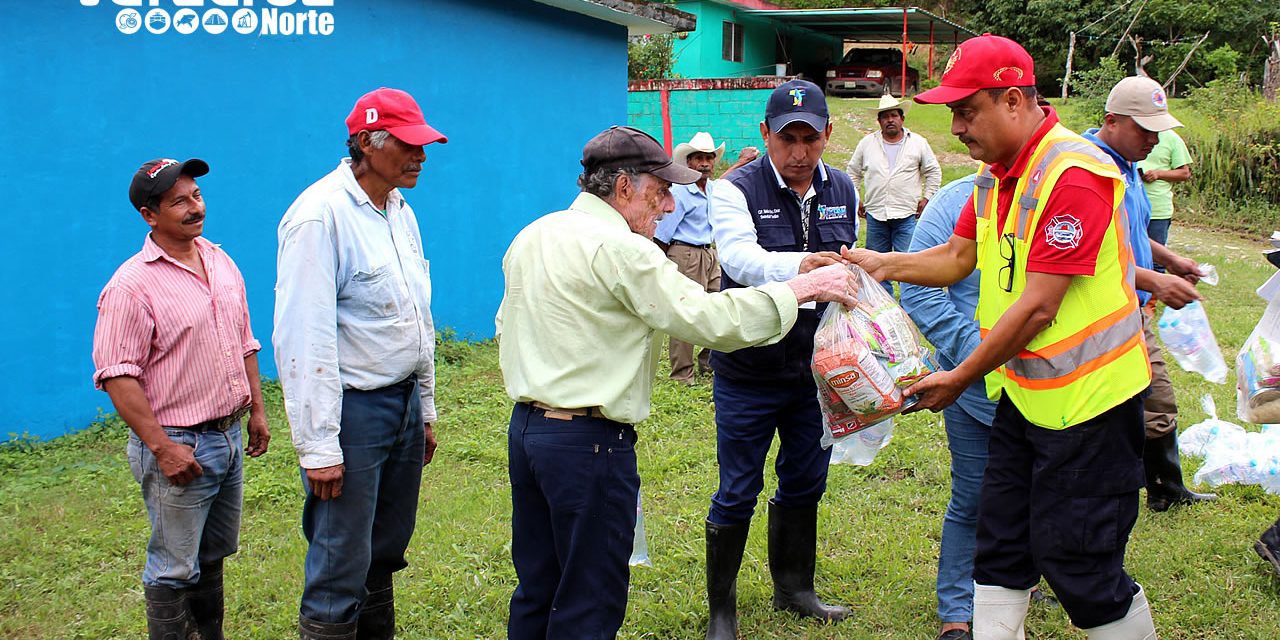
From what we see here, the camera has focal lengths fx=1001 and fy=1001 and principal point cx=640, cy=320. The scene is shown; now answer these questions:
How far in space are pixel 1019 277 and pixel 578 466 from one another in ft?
4.57

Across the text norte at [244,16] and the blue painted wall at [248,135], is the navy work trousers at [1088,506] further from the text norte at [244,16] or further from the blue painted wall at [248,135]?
the text norte at [244,16]

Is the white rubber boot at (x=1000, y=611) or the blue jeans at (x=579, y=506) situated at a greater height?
the blue jeans at (x=579, y=506)

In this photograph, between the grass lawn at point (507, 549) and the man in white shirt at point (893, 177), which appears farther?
the man in white shirt at point (893, 177)

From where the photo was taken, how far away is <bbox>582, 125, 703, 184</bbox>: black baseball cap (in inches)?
117

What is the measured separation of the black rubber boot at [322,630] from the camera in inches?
128

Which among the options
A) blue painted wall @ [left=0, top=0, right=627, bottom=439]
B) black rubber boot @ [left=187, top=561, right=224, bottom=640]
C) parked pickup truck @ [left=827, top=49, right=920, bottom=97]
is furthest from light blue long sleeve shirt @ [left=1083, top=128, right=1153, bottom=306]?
parked pickup truck @ [left=827, top=49, right=920, bottom=97]

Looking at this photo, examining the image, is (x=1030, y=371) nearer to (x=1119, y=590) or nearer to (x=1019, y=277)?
(x=1019, y=277)

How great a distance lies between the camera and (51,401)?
6238mm

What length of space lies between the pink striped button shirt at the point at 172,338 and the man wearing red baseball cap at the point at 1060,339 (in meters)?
2.52

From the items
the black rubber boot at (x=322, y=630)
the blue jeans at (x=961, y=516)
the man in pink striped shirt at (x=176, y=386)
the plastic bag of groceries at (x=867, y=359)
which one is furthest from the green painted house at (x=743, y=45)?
the black rubber boot at (x=322, y=630)

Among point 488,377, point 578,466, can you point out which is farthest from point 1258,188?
point 578,466

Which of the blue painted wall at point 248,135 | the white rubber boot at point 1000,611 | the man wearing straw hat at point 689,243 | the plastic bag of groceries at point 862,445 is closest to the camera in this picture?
the white rubber boot at point 1000,611

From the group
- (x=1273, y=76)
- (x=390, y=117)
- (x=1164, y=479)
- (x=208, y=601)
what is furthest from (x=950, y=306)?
(x=1273, y=76)

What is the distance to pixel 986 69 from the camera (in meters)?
2.85
